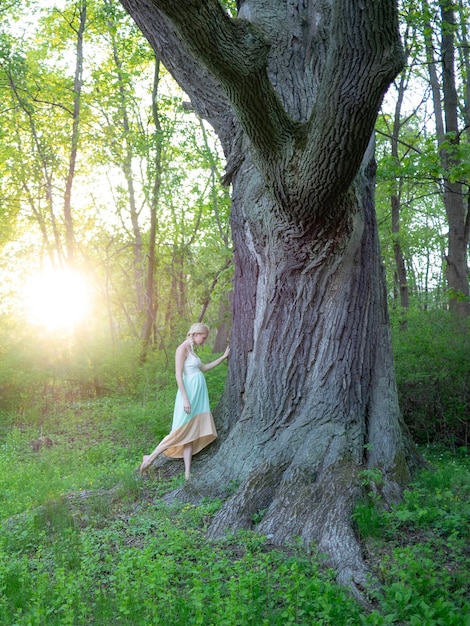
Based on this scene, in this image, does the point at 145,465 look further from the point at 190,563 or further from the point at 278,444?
the point at 190,563

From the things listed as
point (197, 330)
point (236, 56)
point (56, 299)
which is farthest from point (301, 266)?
point (56, 299)

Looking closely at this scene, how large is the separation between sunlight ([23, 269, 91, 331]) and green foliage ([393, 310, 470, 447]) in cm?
1003

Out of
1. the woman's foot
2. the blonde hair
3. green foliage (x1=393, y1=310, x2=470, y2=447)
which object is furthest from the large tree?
green foliage (x1=393, y1=310, x2=470, y2=447)

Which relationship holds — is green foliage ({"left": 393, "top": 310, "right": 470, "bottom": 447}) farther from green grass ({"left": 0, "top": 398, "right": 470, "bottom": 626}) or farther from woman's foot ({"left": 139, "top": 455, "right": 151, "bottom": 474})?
woman's foot ({"left": 139, "top": 455, "right": 151, "bottom": 474})

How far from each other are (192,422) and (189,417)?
0.07 metres

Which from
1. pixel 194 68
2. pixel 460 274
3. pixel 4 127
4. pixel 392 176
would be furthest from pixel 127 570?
pixel 4 127

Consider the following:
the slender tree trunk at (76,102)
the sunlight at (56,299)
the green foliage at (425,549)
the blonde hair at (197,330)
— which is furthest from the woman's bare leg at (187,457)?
the slender tree trunk at (76,102)

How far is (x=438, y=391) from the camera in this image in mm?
9500

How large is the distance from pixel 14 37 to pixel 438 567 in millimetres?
19113

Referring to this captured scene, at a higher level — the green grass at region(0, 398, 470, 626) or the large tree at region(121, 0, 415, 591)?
the large tree at region(121, 0, 415, 591)

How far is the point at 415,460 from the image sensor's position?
7.16 m

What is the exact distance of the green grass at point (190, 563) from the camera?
420cm

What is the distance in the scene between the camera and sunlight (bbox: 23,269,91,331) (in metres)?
21.1

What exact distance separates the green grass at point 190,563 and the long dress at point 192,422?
0.41 m
